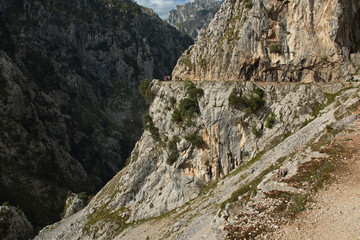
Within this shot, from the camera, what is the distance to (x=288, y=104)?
41.6 metres

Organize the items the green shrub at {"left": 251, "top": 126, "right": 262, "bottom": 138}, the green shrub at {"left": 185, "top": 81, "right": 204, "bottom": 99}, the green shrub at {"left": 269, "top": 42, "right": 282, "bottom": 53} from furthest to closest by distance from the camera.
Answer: the green shrub at {"left": 185, "top": 81, "right": 204, "bottom": 99} → the green shrub at {"left": 269, "top": 42, "right": 282, "bottom": 53} → the green shrub at {"left": 251, "top": 126, "right": 262, "bottom": 138}

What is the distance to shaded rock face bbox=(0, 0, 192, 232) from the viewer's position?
9106cm

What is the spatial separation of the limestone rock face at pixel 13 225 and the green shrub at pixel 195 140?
48.7m

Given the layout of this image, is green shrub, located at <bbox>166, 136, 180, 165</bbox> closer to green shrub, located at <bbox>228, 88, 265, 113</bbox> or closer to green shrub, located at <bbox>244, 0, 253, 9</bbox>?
green shrub, located at <bbox>228, 88, 265, 113</bbox>

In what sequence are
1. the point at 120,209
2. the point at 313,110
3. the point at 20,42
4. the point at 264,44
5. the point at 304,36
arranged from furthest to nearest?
the point at 20,42, the point at 120,209, the point at 264,44, the point at 304,36, the point at 313,110

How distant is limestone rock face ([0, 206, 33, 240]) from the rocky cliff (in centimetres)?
1269

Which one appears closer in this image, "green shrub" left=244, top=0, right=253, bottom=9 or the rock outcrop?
"green shrub" left=244, top=0, right=253, bottom=9

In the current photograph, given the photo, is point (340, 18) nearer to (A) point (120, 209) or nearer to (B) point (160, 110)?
(B) point (160, 110)

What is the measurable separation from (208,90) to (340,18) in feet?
69.5

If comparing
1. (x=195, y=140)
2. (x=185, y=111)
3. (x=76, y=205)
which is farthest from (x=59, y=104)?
(x=195, y=140)

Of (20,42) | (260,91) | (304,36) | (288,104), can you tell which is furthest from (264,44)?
(20,42)

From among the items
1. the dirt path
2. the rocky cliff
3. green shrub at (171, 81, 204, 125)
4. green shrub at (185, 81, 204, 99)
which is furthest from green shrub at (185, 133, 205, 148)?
the dirt path

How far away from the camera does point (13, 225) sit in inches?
2736

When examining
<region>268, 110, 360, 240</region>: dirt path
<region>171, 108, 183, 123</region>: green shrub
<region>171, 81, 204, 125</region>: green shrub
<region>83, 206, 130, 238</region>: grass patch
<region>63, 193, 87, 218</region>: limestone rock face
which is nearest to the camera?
<region>268, 110, 360, 240</region>: dirt path
